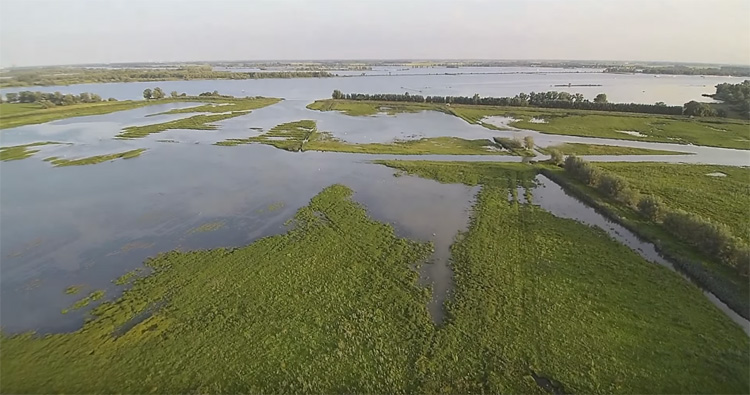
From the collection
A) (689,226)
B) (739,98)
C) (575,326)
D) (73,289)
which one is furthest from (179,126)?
(739,98)

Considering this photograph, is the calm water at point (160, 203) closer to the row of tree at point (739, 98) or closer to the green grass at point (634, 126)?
the green grass at point (634, 126)

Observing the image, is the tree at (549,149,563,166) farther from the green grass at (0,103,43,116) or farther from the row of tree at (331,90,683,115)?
the green grass at (0,103,43,116)

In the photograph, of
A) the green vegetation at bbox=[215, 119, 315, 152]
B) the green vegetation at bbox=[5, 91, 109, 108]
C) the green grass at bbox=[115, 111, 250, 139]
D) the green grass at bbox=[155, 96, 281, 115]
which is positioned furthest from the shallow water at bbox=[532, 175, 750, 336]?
the green vegetation at bbox=[5, 91, 109, 108]

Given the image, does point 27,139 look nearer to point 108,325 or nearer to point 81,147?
point 81,147

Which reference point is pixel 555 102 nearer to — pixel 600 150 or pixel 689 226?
pixel 600 150

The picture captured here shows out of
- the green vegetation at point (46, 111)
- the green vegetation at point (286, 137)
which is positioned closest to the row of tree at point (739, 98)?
the green vegetation at point (286, 137)

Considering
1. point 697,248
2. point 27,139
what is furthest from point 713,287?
point 27,139
